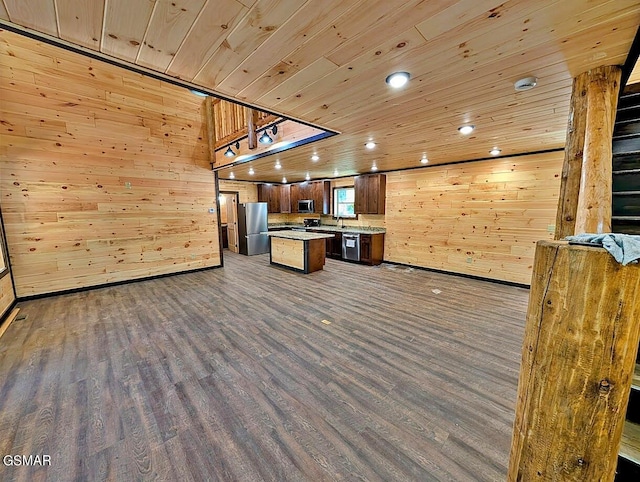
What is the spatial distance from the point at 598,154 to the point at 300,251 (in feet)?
15.3

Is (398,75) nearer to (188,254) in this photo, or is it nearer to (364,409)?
(364,409)

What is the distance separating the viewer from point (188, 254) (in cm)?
557

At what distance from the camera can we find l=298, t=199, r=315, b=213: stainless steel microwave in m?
8.27

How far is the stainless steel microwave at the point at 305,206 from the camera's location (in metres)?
8.27

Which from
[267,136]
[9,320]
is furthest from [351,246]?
[9,320]

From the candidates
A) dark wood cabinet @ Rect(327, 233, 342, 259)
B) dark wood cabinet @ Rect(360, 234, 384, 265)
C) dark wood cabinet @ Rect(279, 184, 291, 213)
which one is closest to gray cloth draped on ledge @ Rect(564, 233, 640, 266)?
dark wood cabinet @ Rect(360, 234, 384, 265)

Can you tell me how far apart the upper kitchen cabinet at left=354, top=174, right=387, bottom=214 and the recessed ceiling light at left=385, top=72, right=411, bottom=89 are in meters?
4.52

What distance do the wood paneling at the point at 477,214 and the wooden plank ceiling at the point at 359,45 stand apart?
7.38 feet

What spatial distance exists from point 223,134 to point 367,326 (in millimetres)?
4897

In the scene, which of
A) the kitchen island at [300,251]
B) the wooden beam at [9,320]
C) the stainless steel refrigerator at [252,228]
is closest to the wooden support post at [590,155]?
the kitchen island at [300,251]

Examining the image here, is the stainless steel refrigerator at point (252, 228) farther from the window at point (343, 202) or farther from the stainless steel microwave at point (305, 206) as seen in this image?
the window at point (343, 202)

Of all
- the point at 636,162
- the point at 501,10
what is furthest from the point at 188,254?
the point at 636,162

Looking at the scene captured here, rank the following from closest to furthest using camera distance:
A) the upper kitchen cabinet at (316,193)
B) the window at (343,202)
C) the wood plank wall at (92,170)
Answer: the wood plank wall at (92,170) < the window at (343,202) < the upper kitchen cabinet at (316,193)

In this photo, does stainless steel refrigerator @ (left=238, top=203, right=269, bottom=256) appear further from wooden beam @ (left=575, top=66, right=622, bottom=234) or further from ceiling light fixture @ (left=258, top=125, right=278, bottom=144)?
wooden beam @ (left=575, top=66, right=622, bottom=234)
